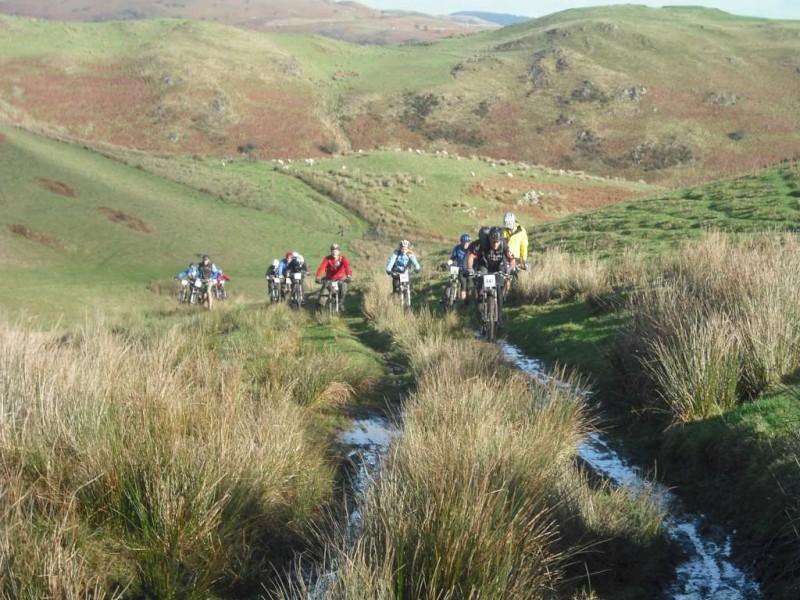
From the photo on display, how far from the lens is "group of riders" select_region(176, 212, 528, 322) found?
1498 cm

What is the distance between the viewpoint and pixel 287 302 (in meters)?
22.3

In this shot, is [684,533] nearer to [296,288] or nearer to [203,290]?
[296,288]

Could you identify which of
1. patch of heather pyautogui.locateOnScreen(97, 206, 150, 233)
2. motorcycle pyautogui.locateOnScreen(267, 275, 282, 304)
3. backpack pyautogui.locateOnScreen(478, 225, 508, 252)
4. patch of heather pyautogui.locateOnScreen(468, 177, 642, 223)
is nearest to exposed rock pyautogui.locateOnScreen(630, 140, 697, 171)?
patch of heather pyautogui.locateOnScreen(468, 177, 642, 223)

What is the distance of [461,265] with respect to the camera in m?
18.5

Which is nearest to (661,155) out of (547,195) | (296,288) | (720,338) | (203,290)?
(547,195)

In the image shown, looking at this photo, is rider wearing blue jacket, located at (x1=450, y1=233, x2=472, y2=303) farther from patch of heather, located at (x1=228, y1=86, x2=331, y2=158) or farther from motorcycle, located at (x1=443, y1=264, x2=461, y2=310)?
patch of heather, located at (x1=228, y1=86, x2=331, y2=158)

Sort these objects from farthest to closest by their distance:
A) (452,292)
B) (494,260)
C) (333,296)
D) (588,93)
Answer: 1. (588,93)
2. (333,296)
3. (452,292)
4. (494,260)

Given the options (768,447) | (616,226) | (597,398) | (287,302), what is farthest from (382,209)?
(768,447)

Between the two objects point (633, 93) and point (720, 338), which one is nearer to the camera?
point (720, 338)

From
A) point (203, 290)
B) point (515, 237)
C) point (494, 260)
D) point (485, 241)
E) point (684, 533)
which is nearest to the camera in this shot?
point (684, 533)

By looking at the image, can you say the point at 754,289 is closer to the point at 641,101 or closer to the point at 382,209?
the point at 382,209

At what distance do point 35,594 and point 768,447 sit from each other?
5.27 metres

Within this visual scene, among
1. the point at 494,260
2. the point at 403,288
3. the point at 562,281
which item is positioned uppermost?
the point at 494,260

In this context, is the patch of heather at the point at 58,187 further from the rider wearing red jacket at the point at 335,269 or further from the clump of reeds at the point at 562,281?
the clump of reeds at the point at 562,281
